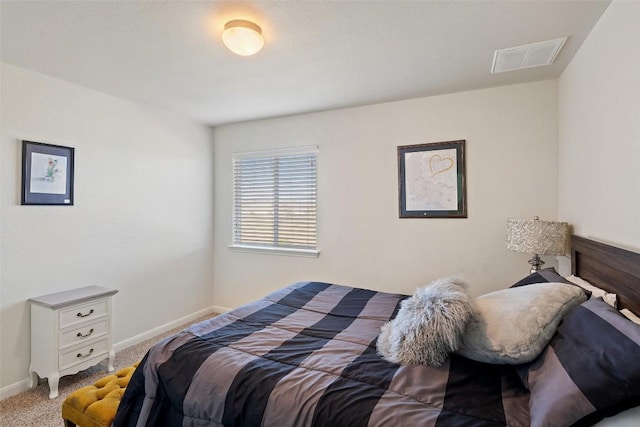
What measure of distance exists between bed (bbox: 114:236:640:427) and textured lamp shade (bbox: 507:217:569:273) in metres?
0.34

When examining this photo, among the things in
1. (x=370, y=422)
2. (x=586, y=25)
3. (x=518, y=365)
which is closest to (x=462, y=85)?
(x=586, y=25)

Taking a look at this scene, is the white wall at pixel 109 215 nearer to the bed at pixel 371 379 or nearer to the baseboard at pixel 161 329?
the baseboard at pixel 161 329

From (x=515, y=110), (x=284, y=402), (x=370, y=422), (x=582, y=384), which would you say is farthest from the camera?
(x=515, y=110)

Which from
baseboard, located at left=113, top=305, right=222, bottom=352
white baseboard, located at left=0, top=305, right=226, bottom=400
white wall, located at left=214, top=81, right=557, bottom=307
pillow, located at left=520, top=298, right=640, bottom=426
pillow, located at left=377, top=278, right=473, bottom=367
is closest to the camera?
pillow, located at left=520, top=298, right=640, bottom=426

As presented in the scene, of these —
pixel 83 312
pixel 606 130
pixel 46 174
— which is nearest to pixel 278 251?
pixel 83 312

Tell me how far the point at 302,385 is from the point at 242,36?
1.84 m

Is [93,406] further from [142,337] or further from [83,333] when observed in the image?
[142,337]

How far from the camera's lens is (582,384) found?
917 mm

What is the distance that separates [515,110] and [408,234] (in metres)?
1.43

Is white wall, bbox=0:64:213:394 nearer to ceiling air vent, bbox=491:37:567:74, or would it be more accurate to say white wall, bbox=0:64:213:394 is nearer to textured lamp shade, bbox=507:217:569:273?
ceiling air vent, bbox=491:37:567:74

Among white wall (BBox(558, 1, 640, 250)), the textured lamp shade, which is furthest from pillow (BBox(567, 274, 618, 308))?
the textured lamp shade

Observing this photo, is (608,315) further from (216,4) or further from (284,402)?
(216,4)

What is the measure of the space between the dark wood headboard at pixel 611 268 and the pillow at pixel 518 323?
0.55ft

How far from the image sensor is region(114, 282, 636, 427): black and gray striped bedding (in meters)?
1.12
